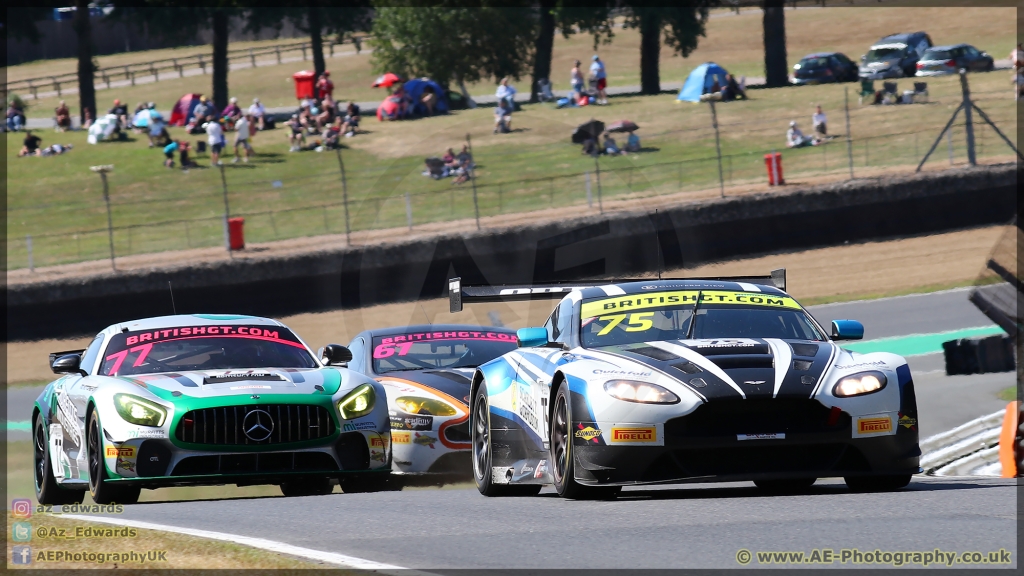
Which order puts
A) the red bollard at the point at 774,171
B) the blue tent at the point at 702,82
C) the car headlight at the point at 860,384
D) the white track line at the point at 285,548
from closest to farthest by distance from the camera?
→ the white track line at the point at 285,548 → the car headlight at the point at 860,384 → the red bollard at the point at 774,171 → the blue tent at the point at 702,82

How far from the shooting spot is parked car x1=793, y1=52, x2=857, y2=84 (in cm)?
4841

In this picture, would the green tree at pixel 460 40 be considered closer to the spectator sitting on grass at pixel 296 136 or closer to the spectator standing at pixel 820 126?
the spectator sitting on grass at pixel 296 136

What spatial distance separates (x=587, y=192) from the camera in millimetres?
32219

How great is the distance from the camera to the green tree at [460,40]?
5344 cm

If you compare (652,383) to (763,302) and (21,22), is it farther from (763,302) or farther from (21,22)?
(21,22)

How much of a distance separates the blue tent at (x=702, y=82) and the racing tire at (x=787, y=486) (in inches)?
1530

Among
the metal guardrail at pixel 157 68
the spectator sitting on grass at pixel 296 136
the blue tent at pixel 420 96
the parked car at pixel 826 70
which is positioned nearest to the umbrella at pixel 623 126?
the blue tent at pixel 420 96

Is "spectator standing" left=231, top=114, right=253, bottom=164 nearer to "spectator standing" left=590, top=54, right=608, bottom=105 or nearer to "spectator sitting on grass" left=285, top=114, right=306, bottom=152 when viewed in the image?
"spectator sitting on grass" left=285, top=114, right=306, bottom=152

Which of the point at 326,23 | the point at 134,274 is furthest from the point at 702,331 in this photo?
the point at 326,23

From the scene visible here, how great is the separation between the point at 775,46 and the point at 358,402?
146 feet

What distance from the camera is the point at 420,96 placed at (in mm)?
48594

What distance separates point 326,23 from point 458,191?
28070mm

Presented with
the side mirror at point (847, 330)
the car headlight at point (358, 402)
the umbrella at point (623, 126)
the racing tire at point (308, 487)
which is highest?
the side mirror at point (847, 330)

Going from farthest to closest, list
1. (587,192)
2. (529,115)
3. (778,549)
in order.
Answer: (529,115)
(587,192)
(778,549)
